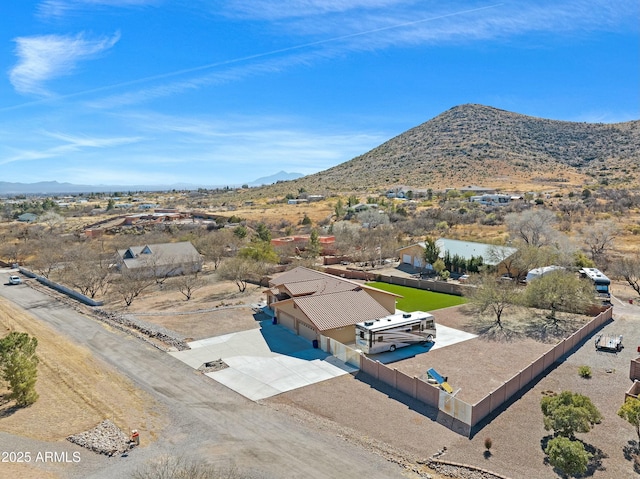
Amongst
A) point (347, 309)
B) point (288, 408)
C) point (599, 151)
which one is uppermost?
A: point (599, 151)

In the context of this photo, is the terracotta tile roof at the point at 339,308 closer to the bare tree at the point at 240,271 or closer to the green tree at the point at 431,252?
the bare tree at the point at 240,271

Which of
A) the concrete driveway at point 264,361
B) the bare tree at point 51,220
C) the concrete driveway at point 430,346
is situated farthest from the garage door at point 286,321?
the bare tree at point 51,220

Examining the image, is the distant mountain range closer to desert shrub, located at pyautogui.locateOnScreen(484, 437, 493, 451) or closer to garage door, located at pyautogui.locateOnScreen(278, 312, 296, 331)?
garage door, located at pyautogui.locateOnScreen(278, 312, 296, 331)

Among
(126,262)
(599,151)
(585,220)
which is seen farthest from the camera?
(599,151)

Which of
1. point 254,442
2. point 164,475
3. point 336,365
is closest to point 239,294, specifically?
point 336,365

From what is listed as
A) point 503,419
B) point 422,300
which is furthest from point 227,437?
point 422,300

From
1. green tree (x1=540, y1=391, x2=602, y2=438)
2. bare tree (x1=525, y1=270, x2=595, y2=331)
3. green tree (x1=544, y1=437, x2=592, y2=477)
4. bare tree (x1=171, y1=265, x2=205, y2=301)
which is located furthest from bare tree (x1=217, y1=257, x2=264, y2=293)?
green tree (x1=544, y1=437, x2=592, y2=477)

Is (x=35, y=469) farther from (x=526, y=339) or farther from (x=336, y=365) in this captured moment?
(x=526, y=339)
